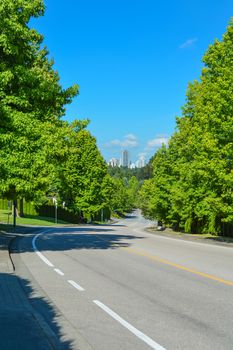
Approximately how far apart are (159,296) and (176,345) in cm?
322

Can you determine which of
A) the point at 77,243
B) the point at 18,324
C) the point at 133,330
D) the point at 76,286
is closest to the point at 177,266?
the point at 76,286

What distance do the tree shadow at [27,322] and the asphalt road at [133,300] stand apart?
43 millimetres

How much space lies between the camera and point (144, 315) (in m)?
7.38

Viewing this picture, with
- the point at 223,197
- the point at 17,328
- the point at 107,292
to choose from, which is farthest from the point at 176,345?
the point at 223,197

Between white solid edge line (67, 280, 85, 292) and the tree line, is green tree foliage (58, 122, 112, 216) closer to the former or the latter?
the tree line

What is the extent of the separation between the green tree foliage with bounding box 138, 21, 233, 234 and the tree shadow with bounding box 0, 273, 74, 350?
1720 centimetres

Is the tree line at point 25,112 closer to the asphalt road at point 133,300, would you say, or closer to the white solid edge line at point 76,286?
the asphalt road at point 133,300

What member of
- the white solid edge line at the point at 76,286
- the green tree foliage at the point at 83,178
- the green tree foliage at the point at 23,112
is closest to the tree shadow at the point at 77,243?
the green tree foliage at the point at 23,112

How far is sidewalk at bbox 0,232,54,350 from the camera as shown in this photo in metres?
5.60

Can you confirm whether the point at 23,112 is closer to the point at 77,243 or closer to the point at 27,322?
the point at 77,243

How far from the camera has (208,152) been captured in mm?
26859

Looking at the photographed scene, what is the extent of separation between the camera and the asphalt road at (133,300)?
609cm

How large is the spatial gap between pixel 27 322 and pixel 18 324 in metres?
0.17

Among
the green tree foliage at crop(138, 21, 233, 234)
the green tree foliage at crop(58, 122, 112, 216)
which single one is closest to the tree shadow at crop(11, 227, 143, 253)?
the green tree foliage at crop(138, 21, 233, 234)
